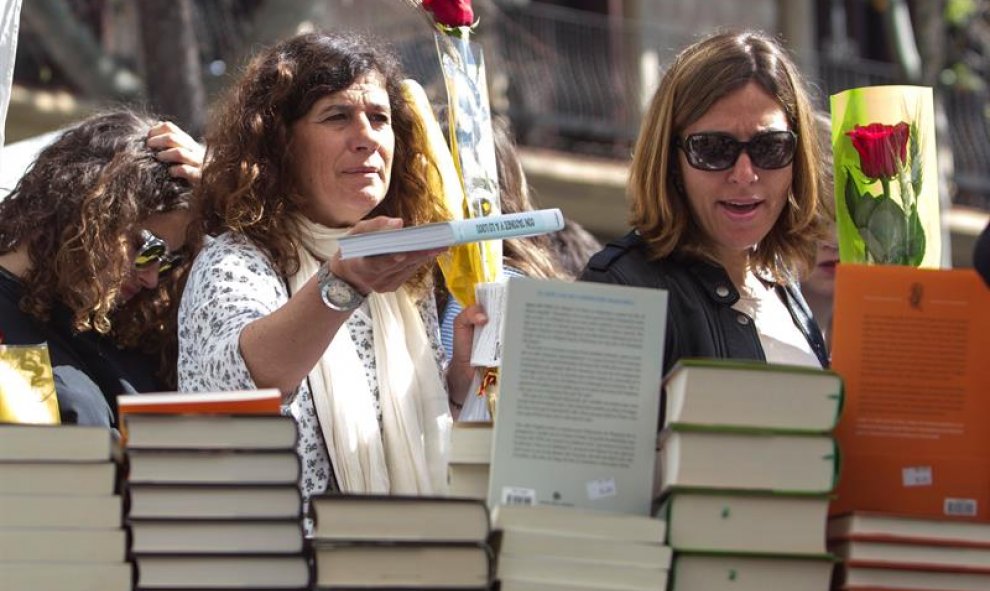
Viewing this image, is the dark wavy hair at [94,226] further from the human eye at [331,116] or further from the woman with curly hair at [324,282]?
the human eye at [331,116]

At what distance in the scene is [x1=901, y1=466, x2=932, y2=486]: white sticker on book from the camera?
10.3 ft

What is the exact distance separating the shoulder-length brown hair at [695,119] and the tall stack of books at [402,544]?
37.6 inches

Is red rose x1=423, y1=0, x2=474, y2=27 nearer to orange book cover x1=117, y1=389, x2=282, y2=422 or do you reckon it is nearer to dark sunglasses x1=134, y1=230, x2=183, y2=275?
dark sunglasses x1=134, y1=230, x2=183, y2=275

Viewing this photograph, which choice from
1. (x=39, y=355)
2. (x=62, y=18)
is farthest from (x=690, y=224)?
(x=62, y=18)

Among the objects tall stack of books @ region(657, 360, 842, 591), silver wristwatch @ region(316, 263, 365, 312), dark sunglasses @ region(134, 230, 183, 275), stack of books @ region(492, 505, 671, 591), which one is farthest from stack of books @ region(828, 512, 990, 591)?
dark sunglasses @ region(134, 230, 183, 275)

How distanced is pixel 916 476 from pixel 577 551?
584 millimetres

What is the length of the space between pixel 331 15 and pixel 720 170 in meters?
8.49

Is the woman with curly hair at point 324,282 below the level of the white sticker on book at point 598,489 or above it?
above

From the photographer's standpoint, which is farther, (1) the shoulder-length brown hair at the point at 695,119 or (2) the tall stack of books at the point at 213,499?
(1) the shoulder-length brown hair at the point at 695,119

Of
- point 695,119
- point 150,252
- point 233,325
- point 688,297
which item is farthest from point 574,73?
point 233,325

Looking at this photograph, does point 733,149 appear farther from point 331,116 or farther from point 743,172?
point 331,116

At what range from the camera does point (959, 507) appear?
316 cm

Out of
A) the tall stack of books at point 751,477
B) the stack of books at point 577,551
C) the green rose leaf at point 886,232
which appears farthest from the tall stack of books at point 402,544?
the green rose leaf at point 886,232

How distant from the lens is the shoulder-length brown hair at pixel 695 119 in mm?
3719
